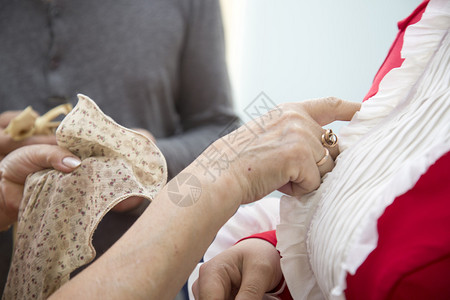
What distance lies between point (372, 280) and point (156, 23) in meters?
0.78

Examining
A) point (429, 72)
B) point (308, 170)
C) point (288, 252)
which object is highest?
point (429, 72)

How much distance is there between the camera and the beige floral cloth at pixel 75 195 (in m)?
0.52

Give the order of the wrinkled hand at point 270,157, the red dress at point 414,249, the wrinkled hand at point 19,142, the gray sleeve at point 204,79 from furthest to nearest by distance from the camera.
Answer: the gray sleeve at point 204,79 → the wrinkled hand at point 19,142 → the wrinkled hand at point 270,157 → the red dress at point 414,249

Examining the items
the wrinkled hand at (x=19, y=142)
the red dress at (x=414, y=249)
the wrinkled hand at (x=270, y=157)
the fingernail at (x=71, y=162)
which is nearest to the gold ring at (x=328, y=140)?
the wrinkled hand at (x=270, y=157)

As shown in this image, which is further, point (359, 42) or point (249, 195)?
point (359, 42)

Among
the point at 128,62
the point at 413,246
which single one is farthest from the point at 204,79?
the point at 413,246

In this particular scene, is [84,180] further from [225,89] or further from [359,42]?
[359,42]

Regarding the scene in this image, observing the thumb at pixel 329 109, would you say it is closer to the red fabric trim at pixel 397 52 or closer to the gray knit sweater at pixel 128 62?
the red fabric trim at pixel 397 52

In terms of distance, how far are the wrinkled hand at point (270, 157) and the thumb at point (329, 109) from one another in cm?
2

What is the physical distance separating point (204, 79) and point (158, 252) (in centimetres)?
62

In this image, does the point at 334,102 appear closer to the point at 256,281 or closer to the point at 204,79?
the point at 256,281

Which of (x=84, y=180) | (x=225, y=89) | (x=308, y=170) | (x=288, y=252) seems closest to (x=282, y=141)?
(x=308, y=170)

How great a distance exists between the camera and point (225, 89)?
0.98 m

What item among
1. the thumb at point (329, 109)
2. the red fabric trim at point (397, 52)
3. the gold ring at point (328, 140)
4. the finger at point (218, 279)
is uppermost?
the red fabric trim at point (397, 52)
